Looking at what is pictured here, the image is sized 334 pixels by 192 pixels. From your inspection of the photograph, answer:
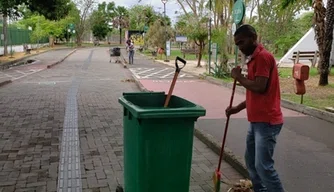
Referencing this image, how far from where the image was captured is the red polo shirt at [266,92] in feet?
10.6

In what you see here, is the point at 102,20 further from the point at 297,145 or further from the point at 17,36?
the point at 297,145

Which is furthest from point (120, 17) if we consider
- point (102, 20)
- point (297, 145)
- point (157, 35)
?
point (297, 145)

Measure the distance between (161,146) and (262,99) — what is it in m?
0.92

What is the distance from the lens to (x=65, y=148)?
614cm

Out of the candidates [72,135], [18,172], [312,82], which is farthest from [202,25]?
[18,172]

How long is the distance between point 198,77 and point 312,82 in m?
5.59

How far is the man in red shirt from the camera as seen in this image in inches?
127

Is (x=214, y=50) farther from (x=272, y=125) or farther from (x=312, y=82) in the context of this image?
(x=272, y=125)

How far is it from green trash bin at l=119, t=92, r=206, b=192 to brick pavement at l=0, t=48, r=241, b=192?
3.89 feet

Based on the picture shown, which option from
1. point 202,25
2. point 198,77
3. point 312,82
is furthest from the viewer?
point 202,25

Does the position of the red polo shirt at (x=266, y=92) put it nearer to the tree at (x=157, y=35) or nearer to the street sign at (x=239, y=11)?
the street sign at (x=239, y=11)

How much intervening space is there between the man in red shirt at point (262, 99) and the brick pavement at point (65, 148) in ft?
3.99

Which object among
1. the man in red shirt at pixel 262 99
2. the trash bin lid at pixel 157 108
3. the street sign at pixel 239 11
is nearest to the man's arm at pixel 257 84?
the man in red shirt at pixel 262 99

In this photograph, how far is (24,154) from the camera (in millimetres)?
5781
